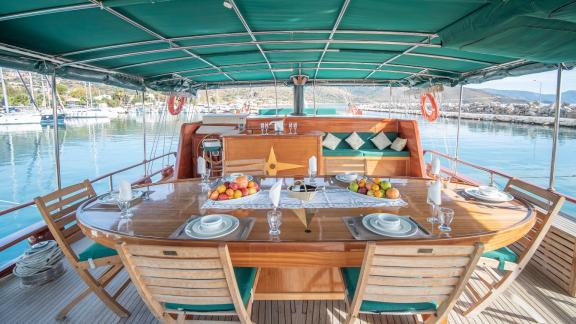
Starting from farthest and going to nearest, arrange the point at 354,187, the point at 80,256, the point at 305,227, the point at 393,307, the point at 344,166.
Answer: the point at 344,166 < the point at 354,187 < the point at 80,256 < the point at 305,227 < the point at 393,307

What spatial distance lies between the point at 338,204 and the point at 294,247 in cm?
57

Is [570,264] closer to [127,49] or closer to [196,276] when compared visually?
[196,276]

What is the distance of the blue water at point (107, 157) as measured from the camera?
30.7 ft

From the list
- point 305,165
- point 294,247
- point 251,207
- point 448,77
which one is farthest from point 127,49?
point 448,77

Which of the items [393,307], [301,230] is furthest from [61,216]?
[393,307]

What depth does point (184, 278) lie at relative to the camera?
1.15m

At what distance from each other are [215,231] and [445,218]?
3.58 feet

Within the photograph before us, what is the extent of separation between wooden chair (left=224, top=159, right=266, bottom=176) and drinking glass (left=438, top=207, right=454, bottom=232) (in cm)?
171

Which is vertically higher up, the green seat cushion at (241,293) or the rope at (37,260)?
the green seat cushion at (241,293)

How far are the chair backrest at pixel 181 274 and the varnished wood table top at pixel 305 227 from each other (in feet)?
0.38

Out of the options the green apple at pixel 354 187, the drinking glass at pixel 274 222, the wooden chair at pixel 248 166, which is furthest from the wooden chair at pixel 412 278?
the wooden chair at pixel 248 166

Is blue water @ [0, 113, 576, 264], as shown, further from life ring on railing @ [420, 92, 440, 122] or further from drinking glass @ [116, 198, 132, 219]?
drinking glass @ [116, 198, 132, 219]

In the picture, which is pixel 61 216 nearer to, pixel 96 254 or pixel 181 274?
pixel 96 254

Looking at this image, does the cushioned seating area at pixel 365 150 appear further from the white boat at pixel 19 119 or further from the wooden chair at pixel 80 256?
the white boat at pixel 19 119
